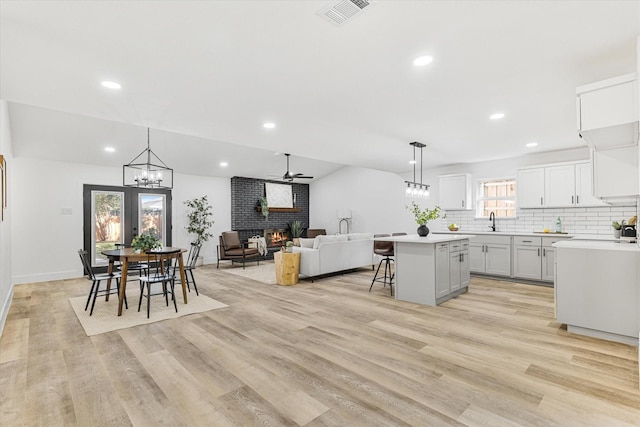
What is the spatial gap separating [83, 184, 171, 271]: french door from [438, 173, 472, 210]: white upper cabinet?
7.03 meters

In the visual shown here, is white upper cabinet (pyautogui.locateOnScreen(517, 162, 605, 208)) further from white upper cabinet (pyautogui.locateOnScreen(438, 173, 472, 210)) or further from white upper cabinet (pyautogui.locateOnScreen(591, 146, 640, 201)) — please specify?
white upper cabinet (pyautogui.locateOnScreen(591, 146, 640, 201))

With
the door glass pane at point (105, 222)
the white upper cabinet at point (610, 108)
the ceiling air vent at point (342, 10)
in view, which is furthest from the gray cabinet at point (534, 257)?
the door glass pane at point (105, 222)

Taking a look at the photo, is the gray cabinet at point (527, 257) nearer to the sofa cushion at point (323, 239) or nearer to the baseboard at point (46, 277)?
the sofa cushion at point (323, 239)

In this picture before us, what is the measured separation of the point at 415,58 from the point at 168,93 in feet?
7.99

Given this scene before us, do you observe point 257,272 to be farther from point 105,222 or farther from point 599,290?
point 599,290

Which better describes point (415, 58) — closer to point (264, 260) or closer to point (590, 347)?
point (590, 347)

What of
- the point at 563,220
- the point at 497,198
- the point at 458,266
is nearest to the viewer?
Answer: the point at 458,266

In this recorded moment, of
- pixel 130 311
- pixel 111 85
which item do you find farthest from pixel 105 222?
pixel 111 85

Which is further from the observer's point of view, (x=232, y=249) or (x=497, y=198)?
(x=232, y=249)

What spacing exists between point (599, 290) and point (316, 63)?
3.67 metres

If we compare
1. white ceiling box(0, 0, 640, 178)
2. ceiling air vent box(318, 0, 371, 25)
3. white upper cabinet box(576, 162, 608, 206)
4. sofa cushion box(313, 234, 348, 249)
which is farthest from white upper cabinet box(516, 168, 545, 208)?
ceiling air vent box(318, 0, 371, 25)

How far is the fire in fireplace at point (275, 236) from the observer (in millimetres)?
10492

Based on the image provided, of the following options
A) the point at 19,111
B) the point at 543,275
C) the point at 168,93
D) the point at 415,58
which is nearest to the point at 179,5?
the point at 168,93

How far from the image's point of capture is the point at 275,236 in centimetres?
1074
